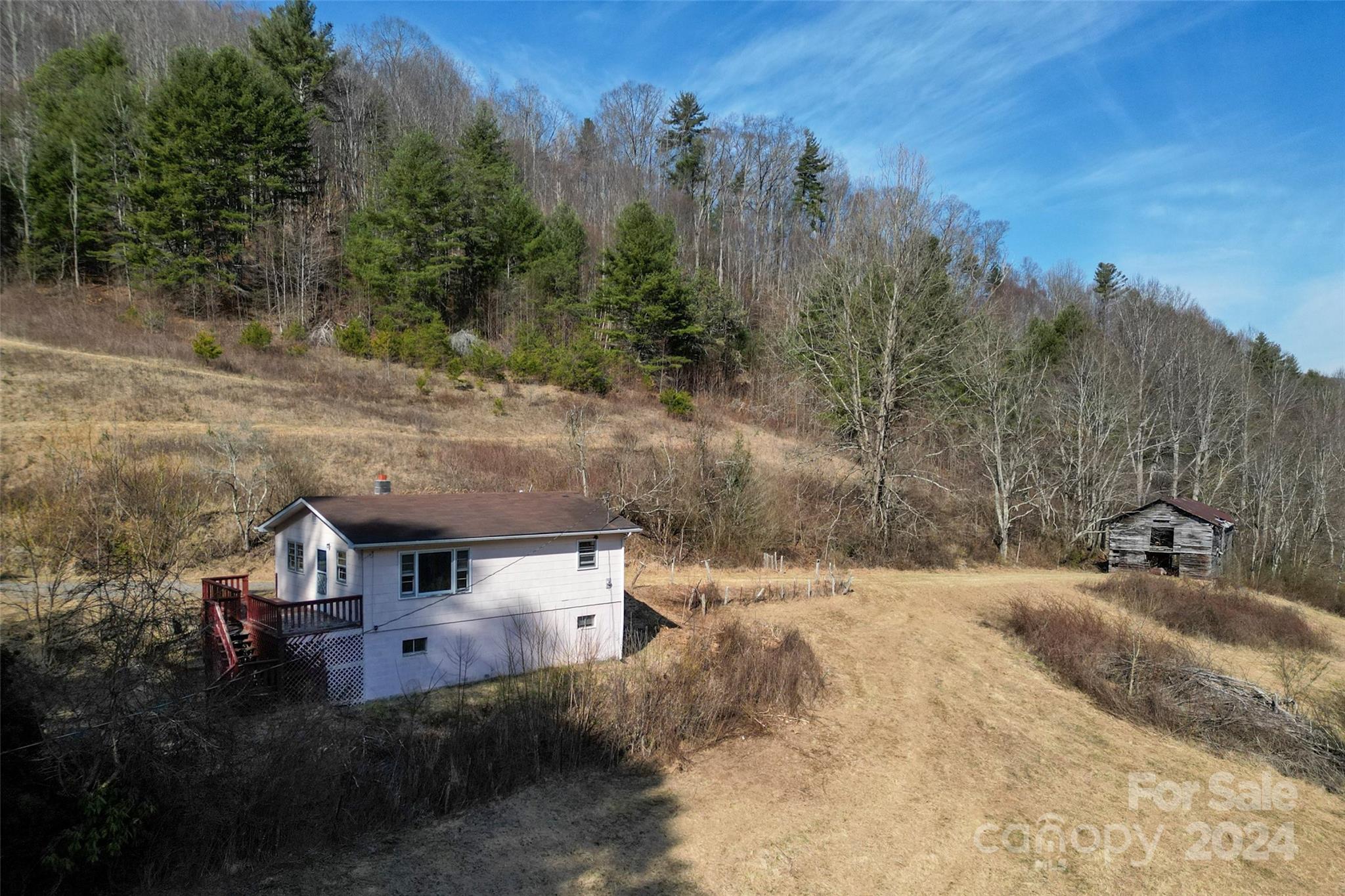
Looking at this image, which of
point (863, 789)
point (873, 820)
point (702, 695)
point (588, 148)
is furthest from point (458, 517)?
point (588, 148)

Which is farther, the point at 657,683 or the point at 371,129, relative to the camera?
the point at 371,129

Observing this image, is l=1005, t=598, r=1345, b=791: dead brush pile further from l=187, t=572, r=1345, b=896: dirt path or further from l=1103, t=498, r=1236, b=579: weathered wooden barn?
l=1103, t=498, r=1236, b=579: weathered wooden barn

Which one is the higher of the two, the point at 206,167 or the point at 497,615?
the point at 206,167

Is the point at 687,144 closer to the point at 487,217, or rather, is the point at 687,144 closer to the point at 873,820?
the point at 487,217

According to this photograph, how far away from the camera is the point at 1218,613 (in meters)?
25.0

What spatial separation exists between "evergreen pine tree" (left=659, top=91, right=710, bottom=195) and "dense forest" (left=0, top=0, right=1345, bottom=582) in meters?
17.3

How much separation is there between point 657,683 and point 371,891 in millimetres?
6345

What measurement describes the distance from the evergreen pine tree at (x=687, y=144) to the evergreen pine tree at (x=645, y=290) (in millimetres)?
22335

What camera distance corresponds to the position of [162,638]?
13.6 metres

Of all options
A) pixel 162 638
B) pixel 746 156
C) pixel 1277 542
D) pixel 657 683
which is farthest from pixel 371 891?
pixel 746 156

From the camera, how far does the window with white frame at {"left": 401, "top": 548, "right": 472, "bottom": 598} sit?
15805 mm

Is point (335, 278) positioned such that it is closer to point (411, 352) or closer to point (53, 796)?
point (411, 352)

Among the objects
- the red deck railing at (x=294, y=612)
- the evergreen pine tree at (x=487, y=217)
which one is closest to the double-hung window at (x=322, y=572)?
the red deck railing at (x=294, y=612)

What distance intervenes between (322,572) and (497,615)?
166 inches
